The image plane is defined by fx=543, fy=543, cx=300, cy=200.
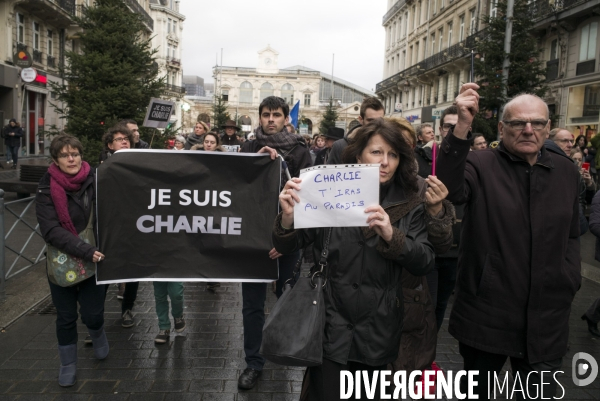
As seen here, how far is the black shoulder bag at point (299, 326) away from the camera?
8.57 ft

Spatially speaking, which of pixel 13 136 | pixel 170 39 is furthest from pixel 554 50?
pixel 170 39

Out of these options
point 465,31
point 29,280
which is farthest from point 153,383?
point 465,31

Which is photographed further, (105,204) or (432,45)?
(432,45)

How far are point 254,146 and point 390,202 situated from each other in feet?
6.83

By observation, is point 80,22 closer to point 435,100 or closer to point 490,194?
point 490,194

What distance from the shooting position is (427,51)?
4531cm

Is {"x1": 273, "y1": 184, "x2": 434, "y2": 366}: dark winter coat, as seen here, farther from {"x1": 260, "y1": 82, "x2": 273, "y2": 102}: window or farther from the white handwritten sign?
{"x1": 260, "y1": 82, "x2": 273, "y2": 102}: window

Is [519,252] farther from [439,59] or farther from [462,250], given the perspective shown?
[439,59]

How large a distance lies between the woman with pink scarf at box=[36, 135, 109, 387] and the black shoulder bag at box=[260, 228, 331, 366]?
203 cm

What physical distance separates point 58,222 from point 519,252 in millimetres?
3244

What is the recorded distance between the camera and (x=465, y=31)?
121 feet

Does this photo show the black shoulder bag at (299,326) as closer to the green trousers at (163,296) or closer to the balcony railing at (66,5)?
the green trousers at (163,296)

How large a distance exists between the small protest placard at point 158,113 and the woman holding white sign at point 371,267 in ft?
24.4

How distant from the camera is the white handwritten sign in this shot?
2646 millimetres
